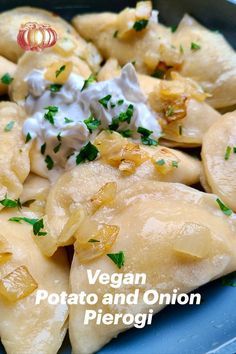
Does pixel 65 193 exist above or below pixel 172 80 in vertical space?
below

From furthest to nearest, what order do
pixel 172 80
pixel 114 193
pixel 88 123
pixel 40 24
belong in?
1. pixel 40 24
2. pixel 172 80
3. pixel 88 123
4. pixel 114 193

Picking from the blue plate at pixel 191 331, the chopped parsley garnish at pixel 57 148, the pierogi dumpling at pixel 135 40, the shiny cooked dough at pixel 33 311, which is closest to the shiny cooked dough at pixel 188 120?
the pierogi dumpling at pixel 135 40

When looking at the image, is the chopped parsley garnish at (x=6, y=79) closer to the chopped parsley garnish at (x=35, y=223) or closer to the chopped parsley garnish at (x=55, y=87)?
the chopped parsley garnish at (x=55, y=87)

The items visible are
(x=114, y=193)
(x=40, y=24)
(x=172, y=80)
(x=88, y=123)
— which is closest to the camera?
(x=114, y=193)

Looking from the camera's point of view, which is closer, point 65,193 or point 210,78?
point 65,193

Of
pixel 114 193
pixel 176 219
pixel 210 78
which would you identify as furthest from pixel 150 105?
pixel 176 219

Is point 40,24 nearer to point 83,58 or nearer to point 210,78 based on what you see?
point 83,58

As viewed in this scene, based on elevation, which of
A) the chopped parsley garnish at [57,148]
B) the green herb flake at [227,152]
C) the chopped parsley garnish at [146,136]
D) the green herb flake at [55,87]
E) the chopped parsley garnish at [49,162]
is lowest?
the chopped parsley garnish at [49,162]
